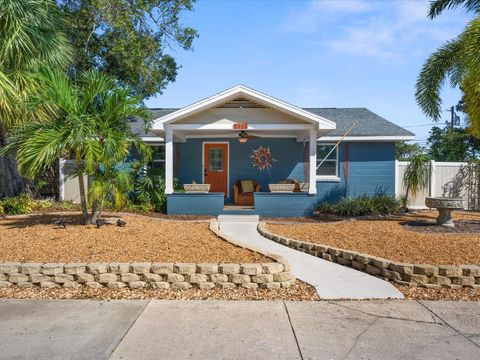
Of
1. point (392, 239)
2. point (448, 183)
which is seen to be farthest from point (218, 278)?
point (448, 183)

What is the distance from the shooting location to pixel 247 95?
11.5 m

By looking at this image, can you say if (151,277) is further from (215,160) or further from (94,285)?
(215,160)

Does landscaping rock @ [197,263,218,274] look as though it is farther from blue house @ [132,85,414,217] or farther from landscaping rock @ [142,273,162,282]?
blue house @ [132,85,414,217]

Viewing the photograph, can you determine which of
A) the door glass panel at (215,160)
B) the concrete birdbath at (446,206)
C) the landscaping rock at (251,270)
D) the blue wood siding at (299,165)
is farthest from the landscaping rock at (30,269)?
the door glass panel at (215,160)

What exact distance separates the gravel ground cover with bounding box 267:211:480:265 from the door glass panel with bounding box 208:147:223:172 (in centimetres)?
473

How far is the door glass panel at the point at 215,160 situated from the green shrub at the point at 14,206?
6.27m

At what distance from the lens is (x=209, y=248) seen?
6504 millimetres

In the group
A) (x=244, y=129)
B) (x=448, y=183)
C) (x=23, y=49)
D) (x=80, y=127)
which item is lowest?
(x=448, y=183)

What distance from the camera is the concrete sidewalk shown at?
3.41 meters

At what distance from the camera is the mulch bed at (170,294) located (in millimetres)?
4914

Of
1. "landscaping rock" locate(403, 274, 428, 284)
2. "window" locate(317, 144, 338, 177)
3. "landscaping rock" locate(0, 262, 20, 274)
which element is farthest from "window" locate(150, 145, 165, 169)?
"landscaping rock" locate(403, 274, 428, 284)

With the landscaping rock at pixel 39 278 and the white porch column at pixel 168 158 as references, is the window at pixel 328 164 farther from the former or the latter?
the landscaping rock at pixel 39 278

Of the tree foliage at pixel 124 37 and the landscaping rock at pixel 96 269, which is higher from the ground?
the tree foliage at pixel 124 37

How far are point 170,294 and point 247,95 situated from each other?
771cm
